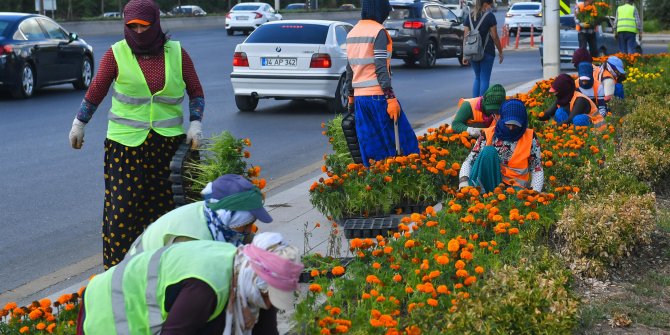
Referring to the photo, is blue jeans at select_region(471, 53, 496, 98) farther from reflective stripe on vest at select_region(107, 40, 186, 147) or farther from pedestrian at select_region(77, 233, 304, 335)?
pedestrian at select_region(77, 233, 304, 335)

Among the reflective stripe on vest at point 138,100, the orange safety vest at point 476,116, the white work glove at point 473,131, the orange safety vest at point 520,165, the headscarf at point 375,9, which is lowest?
the orange safety vest at point 520,165

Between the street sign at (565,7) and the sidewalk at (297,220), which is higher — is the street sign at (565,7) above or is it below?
above

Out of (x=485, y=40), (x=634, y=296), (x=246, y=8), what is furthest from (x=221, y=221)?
(x=246, y=8)

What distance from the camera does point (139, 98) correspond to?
5871 mm

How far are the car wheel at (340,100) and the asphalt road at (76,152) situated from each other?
294 millimetres

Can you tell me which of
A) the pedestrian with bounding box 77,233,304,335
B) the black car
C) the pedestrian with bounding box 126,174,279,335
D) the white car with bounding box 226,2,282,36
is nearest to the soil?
the pedestrian with bounding box 126,174,279,335

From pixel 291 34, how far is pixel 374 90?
826 centimetres

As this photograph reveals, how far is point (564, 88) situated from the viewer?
32.8 feet

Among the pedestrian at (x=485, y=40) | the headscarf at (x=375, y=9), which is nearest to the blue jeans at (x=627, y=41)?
the pedestrian at (x=485, y=40)

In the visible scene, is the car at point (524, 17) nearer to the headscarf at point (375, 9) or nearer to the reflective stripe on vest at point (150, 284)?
the headscarf at point (375, 9)

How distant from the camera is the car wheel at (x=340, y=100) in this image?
16.1 meters

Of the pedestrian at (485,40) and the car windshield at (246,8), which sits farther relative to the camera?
the car windshield at (246,8)

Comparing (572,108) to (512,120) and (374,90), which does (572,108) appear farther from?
(512,120)

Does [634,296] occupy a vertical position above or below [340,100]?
below
